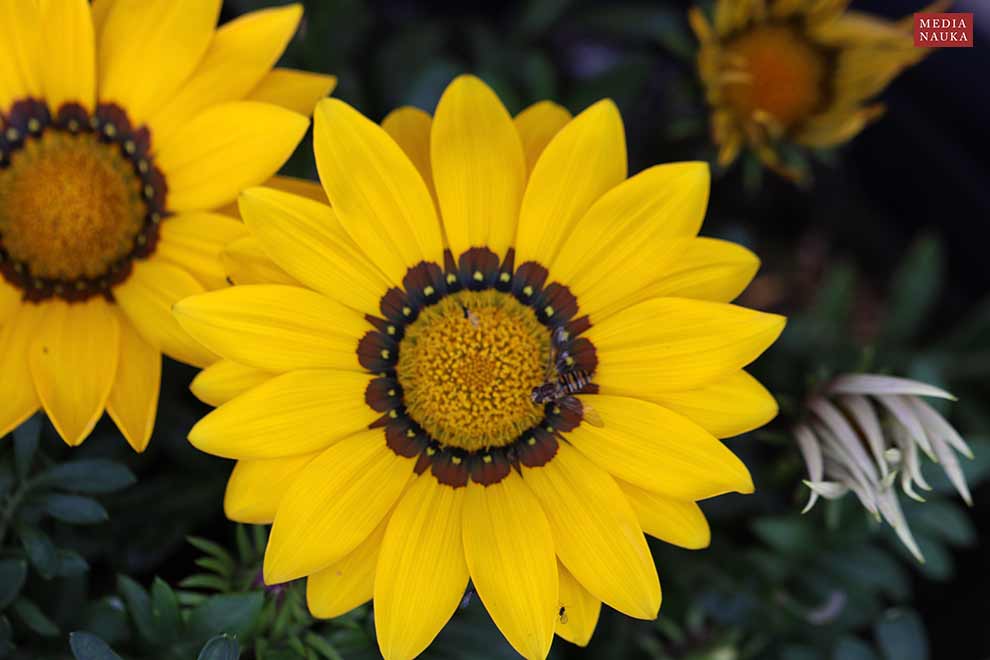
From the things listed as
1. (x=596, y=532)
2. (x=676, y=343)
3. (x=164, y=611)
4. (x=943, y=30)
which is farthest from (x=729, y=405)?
(x=943, y=30)

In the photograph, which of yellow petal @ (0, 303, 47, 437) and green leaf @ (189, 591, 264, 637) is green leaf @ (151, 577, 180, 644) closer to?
green leaf @ (189, 591, 264, 637)

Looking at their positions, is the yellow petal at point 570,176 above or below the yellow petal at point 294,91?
below

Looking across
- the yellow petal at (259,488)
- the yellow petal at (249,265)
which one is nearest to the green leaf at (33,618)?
the yellow petal at (259,488)

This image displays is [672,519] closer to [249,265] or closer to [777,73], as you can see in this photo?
[249,265]

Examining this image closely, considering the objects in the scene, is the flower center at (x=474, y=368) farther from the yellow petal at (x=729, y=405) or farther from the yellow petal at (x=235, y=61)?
the yellow petal at (x=235, y=61)

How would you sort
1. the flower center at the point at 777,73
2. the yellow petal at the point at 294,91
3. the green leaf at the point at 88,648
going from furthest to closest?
the flower center at the point at 777,73 < the yellow petal at the point at 294,91 < the green leaf at the point at 88,648

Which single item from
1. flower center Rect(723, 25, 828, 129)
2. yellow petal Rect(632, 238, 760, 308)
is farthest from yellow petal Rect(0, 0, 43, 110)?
flower center Rect(723, 25, 828, 129)
